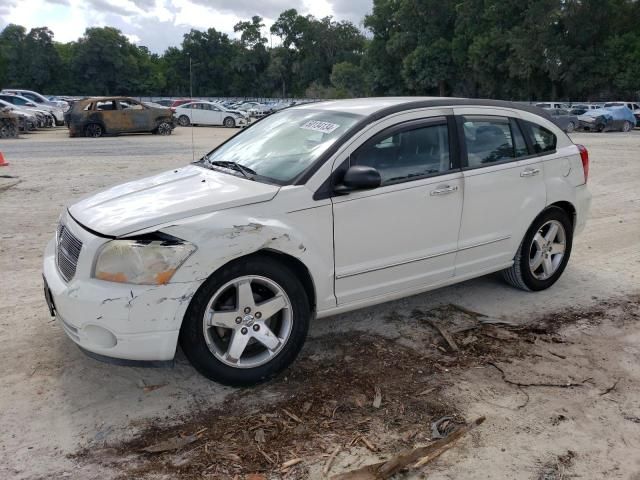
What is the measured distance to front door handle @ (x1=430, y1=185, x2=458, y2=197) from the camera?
4242mm

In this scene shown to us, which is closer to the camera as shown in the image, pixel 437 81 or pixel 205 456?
pixel 205 456

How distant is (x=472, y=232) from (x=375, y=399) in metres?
1.72

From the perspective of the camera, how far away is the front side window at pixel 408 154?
404cm

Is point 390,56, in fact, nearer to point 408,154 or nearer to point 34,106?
point 34,106

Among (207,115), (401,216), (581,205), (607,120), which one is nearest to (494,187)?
(401,216)

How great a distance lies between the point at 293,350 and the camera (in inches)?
145

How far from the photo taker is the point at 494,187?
4625 mm

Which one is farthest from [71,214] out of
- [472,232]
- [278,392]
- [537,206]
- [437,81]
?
[437,81]

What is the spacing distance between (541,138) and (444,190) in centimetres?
146

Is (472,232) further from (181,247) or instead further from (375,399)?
(181,247)

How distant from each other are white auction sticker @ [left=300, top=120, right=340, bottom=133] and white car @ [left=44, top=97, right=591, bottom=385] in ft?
0.05

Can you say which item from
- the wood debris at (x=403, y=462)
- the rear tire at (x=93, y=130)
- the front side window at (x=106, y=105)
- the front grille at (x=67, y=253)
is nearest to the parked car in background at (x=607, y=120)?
the front side window at (x=106, y=105)

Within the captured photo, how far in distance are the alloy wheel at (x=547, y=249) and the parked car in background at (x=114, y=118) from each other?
22834mm

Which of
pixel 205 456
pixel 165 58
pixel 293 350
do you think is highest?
pixel 165 58
